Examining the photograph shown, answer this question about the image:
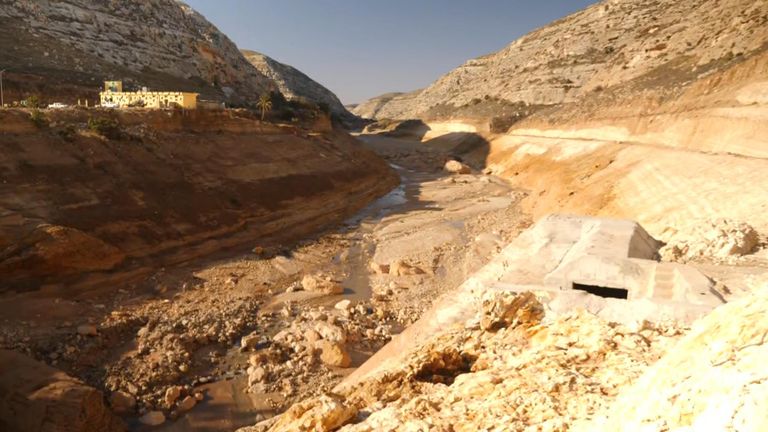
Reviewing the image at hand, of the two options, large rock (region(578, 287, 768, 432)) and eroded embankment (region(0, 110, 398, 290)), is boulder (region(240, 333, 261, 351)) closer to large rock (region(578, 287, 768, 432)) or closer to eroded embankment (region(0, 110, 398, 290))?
eroded embankment (region(0, 110, 398, 290))

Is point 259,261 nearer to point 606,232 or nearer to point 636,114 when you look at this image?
point 606,232

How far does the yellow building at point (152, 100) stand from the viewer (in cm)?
2750

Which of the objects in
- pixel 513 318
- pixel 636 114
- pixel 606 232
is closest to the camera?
pixel 513 318

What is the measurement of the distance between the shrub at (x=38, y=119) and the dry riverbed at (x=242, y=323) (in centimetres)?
906

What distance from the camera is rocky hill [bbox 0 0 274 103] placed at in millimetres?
31422

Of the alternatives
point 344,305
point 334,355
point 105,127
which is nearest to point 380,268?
point 344,305

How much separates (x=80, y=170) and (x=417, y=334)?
16.4 meters

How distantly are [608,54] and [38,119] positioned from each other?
56.7 metres

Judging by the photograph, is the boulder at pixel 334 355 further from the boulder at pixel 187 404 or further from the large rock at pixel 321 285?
the large rock at pixel 321 285

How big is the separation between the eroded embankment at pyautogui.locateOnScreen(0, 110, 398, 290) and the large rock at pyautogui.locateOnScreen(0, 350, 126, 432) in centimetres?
592

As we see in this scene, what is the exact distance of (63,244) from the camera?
1437 cm

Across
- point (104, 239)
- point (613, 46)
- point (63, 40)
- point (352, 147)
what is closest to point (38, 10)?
point (63, 40)

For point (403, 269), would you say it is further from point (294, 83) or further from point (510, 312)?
point (294, 83)

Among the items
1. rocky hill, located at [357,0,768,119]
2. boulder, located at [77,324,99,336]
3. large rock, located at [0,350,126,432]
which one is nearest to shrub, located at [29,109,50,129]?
boulder, located at [77,324,99,336]
